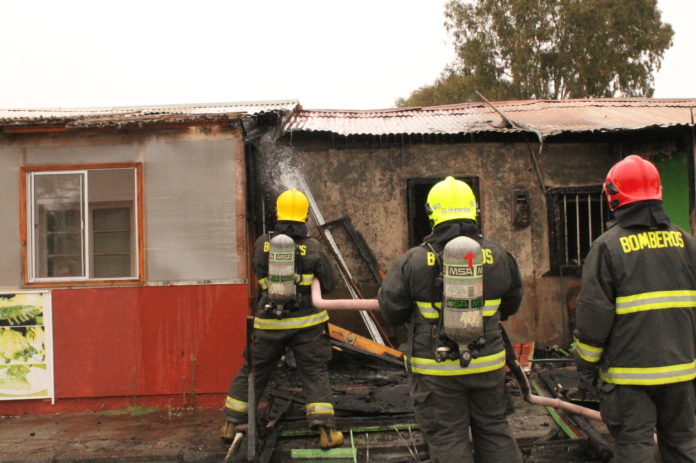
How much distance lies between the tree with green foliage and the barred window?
1463 centimetres

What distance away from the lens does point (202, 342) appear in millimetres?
5637

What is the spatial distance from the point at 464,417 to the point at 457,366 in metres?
0.33

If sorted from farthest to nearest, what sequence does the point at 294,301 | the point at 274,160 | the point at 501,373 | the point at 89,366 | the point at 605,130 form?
1. the point at 274,160
2. the point at 605,130
3. the point at 89,366
4. the point at 294,301
5. the point at 501,373

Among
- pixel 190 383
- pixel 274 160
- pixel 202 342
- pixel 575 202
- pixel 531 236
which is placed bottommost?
pixel 190 383

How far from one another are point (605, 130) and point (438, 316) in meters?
4.56

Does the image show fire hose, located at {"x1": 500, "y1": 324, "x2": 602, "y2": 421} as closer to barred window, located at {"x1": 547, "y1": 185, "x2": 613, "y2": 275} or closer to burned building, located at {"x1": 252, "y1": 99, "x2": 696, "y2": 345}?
burned building, located at {"x1": 252, "y1": 99, "x2": 696, "y2": 345}

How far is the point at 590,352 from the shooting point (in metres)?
3.12

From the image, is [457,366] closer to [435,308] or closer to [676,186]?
[435,308]

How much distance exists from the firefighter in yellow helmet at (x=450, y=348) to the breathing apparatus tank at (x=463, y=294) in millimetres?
70

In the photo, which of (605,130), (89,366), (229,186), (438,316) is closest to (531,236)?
(605,130)

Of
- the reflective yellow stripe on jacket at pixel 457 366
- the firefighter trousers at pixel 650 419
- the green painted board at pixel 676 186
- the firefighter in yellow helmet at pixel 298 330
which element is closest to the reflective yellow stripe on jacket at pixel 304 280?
the firefighter in yellow helmet at pixel 298 330

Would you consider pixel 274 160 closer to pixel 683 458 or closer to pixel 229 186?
pixel 229 186

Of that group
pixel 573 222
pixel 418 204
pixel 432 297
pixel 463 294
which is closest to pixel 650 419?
pixel 463 294

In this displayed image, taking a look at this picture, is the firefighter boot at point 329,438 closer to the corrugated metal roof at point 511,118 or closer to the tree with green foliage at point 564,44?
the corrugated metal roof at point 511,118
